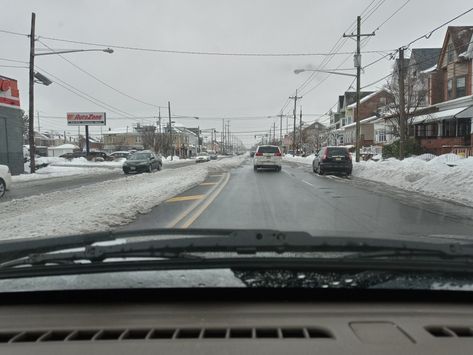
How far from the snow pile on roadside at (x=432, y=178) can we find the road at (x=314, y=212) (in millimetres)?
1254

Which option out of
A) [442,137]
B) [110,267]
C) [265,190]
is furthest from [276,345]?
[442,137]

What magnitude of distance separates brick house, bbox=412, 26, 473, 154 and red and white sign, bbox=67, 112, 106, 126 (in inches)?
1417

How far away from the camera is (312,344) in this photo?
2.25 m

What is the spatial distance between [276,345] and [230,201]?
1196cm

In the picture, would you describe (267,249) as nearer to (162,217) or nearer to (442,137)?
(162,217)

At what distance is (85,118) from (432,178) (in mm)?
48169

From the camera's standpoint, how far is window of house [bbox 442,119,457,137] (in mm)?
38656

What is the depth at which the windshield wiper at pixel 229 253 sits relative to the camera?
2.96m

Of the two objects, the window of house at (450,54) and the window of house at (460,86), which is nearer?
the window of house at (460,86)

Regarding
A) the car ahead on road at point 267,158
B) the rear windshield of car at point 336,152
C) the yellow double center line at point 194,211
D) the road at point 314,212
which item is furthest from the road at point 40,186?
the rear windshield of car at point 336,152

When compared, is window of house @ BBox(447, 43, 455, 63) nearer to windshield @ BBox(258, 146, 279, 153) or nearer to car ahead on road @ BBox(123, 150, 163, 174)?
windshield @ BBox(258, 146, 279, 153)

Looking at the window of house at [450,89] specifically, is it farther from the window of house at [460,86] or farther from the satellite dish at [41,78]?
the satellite dish at [41,78]

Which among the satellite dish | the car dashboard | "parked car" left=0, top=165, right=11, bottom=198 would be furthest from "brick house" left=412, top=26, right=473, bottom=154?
the car dashboard

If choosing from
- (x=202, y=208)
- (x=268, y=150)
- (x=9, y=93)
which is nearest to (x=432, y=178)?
(x=202, y=208)
